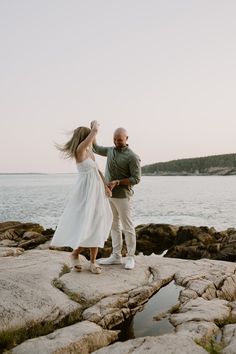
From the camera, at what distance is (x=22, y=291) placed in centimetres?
627

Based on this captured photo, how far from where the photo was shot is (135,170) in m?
7.93

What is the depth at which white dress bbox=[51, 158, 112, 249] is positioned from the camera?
7.30m

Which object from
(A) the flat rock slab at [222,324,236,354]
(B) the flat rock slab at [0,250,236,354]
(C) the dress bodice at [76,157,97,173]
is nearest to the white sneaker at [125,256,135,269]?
(B) the flat rock slab at [0,250,236,354]

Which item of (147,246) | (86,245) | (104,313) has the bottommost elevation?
(147,246)

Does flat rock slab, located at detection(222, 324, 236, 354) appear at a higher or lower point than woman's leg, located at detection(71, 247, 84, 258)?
lower

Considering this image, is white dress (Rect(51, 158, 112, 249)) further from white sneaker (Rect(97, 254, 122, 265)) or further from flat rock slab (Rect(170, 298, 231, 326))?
flat rock slab (Rect(170, 298, 231, 326))

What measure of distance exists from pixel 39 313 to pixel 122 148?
12.4 ft

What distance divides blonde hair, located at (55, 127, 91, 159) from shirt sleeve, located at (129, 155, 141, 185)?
1225 millimetres

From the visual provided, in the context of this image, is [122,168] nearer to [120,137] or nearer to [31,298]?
[120,137]

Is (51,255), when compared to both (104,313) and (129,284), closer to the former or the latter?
(129,284)

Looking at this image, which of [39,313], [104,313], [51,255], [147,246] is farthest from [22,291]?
[147,246]

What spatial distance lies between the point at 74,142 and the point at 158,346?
12.8 feet

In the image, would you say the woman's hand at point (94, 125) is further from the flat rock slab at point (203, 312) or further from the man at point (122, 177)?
the flat rock slab at point (203, 312)

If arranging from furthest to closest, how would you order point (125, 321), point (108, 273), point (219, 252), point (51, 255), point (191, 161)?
point (191, 161), point (219, 252), point (51, 255), point (108, 273), point (125, 321)
